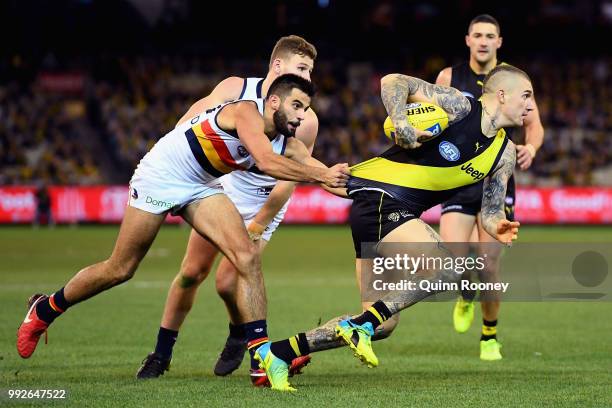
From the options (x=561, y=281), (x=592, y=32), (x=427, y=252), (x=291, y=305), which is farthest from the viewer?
(x=592, y=32)

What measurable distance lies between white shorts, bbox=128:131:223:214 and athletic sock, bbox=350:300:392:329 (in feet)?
A: 4.76

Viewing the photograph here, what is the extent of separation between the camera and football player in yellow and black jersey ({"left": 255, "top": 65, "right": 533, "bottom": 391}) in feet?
23.2

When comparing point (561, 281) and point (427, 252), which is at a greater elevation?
point (427, 252)

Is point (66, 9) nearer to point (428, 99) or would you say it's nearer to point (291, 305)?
point (291, 305)

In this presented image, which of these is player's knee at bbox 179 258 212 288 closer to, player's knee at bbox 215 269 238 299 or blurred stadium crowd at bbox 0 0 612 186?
player's knee at bbox 215 269 238 299

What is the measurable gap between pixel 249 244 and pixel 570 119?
106ft

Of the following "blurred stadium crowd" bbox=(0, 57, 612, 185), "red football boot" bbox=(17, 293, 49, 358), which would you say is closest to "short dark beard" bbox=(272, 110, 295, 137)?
"red football boot" bbox=(17, 293, 49, 358)

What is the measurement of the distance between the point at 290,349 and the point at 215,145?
154 centimetres

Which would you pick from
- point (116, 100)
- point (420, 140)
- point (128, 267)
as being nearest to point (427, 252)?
point (420, 140)

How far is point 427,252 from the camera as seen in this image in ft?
23.1

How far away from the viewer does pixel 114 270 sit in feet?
24.5

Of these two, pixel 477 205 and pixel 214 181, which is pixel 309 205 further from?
pixel 214 181

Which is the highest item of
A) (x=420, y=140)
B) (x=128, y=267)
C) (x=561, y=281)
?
(x=420, y=140)

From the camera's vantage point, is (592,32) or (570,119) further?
(592,32)
